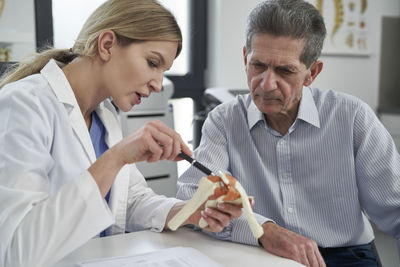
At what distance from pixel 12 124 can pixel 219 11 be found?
2304 mm

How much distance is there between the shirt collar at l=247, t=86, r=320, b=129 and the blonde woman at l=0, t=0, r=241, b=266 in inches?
14.8

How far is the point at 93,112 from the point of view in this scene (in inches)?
53.1

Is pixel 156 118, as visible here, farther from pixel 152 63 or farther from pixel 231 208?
pixel 231 208

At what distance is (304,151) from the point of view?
4.63 ft

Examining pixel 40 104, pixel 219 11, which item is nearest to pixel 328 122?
pixel 40 104

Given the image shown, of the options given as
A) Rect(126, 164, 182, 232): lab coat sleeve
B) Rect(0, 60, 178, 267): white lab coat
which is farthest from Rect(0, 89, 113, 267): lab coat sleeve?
Rect(126, 164, 182, 232): lab coat sleeve

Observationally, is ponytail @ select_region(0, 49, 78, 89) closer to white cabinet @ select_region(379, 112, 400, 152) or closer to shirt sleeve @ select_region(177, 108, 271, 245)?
shirt sleeve @ select_region(177, 108, 271, 245)

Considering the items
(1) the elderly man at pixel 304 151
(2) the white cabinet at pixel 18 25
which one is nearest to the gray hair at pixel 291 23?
(1) the elderly man at pixel 304 151

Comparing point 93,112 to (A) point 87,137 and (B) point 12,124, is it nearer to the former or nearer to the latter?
(A) point 87,137

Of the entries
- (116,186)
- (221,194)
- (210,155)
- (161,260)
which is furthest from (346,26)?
(161,260)

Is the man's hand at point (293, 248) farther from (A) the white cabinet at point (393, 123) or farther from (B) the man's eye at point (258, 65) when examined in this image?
(A) the white cabinet at point (393, 123)

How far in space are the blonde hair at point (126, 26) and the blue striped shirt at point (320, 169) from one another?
0.44 metres

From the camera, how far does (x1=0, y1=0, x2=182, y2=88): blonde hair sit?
3.72 ft

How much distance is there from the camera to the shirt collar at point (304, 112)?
4.64ft
